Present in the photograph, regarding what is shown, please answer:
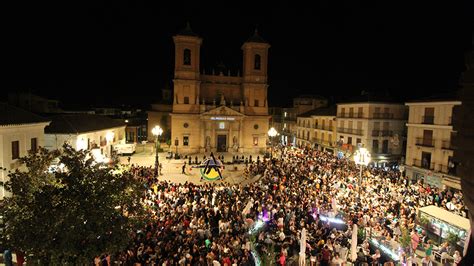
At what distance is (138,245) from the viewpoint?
1127cm

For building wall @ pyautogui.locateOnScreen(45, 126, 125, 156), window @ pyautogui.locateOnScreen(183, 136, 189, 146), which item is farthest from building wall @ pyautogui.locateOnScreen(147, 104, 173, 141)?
building wall @ pyautogui.locateOnScreen(45, 126, 125, 156)

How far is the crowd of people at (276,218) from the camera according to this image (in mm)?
10984

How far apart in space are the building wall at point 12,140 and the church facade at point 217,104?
75.6 feet

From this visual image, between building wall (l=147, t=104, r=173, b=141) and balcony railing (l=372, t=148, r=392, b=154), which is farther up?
building wall (l=147, t=104, r=173, b=141)

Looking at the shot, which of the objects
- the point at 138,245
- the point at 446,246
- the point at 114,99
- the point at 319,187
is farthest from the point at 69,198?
the point at 114,99

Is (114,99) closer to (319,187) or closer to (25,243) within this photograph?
(319,187)

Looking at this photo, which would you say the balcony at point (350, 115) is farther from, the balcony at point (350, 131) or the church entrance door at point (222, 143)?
the church entrance door at point (222, 143)

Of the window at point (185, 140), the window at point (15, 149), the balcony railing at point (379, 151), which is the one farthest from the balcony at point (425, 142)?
the window at point (15, 149)

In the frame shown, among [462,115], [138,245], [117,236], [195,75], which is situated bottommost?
[138,245]

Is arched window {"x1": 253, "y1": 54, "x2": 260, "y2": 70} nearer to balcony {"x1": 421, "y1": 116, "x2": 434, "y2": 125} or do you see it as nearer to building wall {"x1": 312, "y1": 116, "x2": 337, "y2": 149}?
building wall {"x1": 312, "y1": 116, "x2": 337, "y2": 149}

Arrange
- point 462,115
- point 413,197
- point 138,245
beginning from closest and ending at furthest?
point 462,115 → point 138,245 → point 413,197

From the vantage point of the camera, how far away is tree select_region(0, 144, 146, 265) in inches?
280

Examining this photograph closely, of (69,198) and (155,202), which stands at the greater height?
(69,198)

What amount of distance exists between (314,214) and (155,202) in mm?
8755
